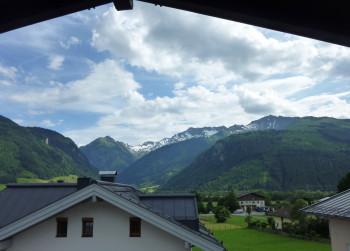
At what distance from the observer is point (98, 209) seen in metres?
11.1

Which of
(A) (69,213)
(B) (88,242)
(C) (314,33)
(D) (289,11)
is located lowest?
(B) (88,242)

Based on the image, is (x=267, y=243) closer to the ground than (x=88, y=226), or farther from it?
closer to the ground

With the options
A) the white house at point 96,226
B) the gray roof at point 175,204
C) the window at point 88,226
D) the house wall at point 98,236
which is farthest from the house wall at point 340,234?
the window at point 88,226

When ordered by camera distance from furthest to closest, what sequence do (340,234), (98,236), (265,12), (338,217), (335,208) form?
(98,236) < (335,208) < (340,234) < (338,217) < (265,12)

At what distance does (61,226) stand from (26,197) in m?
4.55

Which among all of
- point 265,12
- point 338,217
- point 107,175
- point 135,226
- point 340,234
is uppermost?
point 265,12

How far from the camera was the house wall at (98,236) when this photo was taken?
10766 millimetres

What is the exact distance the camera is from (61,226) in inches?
439

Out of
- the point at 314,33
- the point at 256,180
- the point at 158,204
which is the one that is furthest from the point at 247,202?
the point at 314,33

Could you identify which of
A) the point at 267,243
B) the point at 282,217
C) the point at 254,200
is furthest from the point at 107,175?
the point at 254,200

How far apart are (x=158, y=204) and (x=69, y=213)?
13.3 feet

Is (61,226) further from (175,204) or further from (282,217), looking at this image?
(282,217)

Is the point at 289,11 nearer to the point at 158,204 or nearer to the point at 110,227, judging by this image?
the point at 110,227

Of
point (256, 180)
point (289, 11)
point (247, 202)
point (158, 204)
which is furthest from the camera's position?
point (256, 180)
